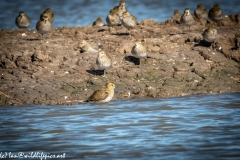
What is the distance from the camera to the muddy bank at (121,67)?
52.1 ft

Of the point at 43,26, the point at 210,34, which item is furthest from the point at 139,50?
the point at 43,26

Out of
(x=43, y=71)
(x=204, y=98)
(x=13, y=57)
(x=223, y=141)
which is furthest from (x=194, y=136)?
(x=13, y=57)

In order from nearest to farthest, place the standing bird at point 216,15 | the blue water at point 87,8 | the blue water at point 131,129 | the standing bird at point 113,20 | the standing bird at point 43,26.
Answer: the blue water at point 131,129, the standing bird at point 43,26, the standing bird at point 113,20, the standing bird at point 216,15, the blue water at point 87,8

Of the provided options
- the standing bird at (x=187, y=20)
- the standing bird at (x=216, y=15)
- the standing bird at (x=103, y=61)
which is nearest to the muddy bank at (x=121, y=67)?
the standing bird at (x=103, y=61)

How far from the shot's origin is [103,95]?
49.0 feet

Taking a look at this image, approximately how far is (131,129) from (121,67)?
489 centimetres

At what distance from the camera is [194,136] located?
11766 millimetres

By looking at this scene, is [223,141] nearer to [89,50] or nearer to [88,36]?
[89,50]

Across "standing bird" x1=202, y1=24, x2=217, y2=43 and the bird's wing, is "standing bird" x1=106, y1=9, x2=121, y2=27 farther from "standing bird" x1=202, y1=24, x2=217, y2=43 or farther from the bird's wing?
the bird's wing

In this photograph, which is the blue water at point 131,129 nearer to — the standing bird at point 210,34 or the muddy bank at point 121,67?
the muddy bank at point 121,67

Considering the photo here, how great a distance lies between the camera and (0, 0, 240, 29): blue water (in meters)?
33.5

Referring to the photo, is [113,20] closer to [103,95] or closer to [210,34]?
[210,34]

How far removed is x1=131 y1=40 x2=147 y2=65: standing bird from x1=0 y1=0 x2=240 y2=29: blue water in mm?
14567

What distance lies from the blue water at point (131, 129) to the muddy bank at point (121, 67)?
0.64m
